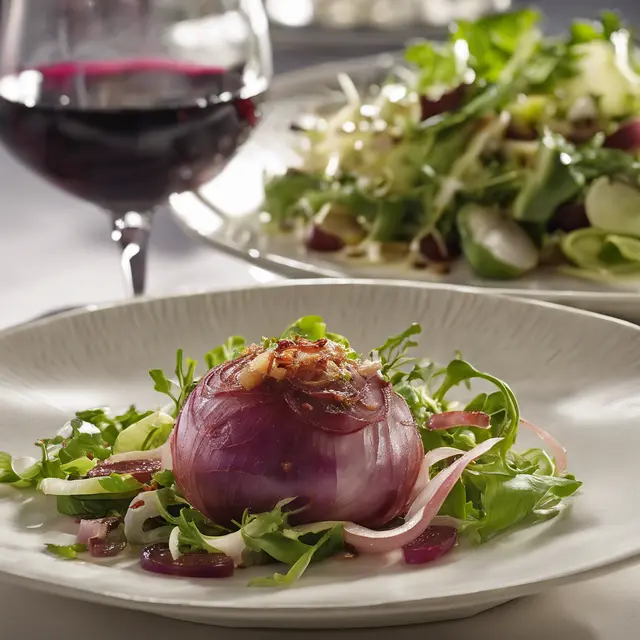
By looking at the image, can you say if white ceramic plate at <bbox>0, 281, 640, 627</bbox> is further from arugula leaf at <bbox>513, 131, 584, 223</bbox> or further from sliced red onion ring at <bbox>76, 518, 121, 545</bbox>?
arugula leaf at <bbox>513, 131, 584, 223</bbox>

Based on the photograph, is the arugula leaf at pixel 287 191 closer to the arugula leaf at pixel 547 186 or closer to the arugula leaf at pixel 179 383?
the arugula leaf at pixel 547 186

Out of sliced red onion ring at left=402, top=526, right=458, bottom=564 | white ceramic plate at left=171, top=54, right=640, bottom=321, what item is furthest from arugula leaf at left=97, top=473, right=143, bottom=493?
white ceramic plate at left=171, top=54, right=640, bottom=321

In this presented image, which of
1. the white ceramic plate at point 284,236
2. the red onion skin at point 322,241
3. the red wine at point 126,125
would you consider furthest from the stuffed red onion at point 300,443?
the red onion skin at point 322,241

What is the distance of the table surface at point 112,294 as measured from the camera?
84 cm

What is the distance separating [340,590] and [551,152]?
1.30 metres

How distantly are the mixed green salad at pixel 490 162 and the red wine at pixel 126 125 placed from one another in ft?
1.12

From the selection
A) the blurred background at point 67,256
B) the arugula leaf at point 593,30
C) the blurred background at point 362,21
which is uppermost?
the arugula leaf at point 593,30

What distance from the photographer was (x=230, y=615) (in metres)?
0.68

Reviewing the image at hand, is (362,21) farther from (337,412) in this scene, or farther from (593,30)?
(337,412)

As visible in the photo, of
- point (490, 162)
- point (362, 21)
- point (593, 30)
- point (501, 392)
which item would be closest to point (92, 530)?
point (501, 392)

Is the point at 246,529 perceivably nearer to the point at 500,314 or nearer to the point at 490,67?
the point at 500,314

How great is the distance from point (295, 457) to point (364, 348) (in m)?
0.40

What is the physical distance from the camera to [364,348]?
1.26m

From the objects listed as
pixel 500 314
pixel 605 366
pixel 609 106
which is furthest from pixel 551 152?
pixel 605 366
